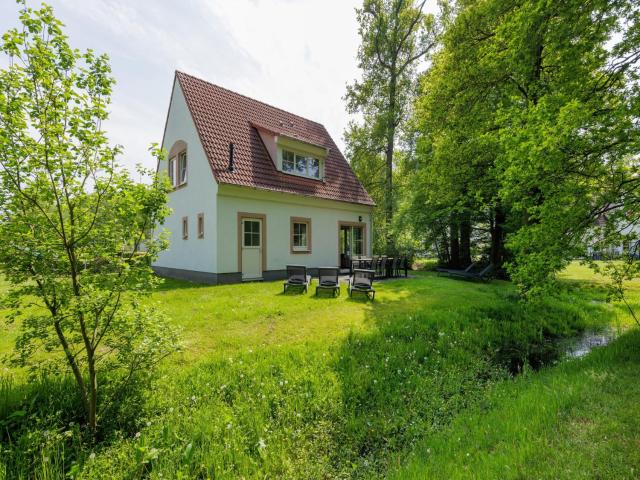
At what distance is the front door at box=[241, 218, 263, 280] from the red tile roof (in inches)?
69.5

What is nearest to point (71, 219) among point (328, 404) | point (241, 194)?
point (328, 404)

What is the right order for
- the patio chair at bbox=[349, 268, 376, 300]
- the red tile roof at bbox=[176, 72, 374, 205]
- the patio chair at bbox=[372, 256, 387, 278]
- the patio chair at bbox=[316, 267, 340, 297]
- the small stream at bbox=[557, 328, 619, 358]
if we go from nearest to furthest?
the small stream at bbox=[557, 328, 619, 358] → the patio chair at bbox=[349, 268, 376, 300] → the patio chair at bbox=[316, 267, 340, 297] → the red tile roof at bbox=[176, 72, 374, 205] → the patio chair at bbox=[372, 256, 387, 278]

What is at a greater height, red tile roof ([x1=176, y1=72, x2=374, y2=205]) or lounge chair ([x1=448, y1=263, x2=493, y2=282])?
red tile roof ([x1=176, y1=72, x2=374, y2=205])

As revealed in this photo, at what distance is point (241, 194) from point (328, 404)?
33.0ft

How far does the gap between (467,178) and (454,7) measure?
413 inches

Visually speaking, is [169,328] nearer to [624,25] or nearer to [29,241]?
[29,241]

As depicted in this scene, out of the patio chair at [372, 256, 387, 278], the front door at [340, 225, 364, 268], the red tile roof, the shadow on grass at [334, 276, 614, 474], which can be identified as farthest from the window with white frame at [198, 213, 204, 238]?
the shadow on grass at [334, 276, 614, 474]

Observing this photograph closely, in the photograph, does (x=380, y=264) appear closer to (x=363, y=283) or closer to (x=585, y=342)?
(x=363, y=283)

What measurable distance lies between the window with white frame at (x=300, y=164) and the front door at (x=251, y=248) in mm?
3573

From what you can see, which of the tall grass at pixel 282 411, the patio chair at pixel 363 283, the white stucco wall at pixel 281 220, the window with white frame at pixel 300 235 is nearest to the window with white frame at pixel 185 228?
the white stucco wall at pixel 281 220

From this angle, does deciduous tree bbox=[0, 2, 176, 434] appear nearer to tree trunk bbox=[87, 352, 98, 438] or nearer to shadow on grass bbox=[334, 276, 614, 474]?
tree trunk bbox=[87, 352, 98, 438]

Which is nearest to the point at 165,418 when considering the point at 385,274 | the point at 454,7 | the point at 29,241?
the point at 29,241

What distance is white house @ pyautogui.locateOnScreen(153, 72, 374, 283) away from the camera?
1203 cm

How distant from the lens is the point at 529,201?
7.27 meters
